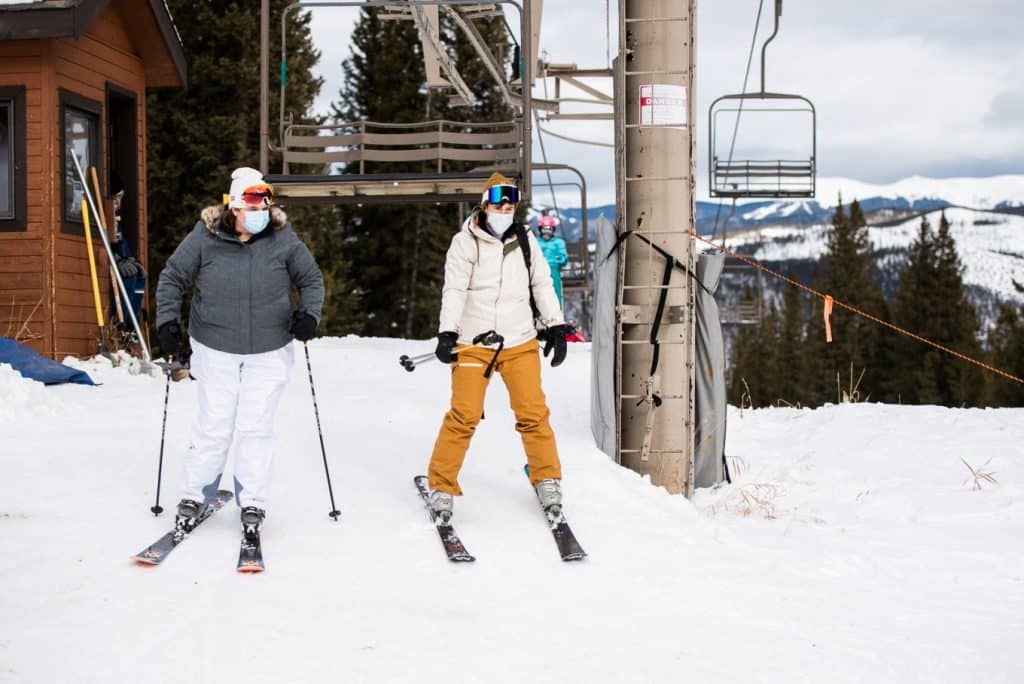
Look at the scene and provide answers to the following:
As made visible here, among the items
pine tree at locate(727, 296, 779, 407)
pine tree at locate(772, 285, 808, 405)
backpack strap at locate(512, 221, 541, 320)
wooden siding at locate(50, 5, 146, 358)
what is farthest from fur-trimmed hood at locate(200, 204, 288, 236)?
pine tree at locate(727, 296, 779, 407)

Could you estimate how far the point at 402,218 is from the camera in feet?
116

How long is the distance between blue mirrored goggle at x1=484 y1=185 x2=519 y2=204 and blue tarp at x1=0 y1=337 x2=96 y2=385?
5597mm

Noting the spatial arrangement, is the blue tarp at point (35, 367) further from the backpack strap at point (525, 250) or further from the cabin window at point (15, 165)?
the backpack strap at point (525, 250)

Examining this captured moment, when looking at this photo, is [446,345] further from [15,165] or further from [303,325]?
[15,165]

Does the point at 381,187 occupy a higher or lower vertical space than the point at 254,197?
higher

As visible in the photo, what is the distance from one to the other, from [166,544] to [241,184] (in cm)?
177

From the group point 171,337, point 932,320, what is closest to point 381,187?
point 171,337

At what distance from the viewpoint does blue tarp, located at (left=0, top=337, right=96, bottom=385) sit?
1063cm

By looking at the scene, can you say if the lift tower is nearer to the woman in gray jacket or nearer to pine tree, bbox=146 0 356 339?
the woman in gray jacket

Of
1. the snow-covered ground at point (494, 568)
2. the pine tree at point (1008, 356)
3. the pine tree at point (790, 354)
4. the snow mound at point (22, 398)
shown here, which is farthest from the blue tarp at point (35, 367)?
the pine tree at point (790, 354)

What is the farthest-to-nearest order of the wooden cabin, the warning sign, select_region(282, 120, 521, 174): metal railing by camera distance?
select_region(282, 120, 521, 174): metal railing → the wooden cabin → the warning sign

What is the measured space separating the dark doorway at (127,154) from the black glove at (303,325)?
918cm

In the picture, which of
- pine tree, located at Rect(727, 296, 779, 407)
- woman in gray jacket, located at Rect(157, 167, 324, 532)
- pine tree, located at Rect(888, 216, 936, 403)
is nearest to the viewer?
woman in gray jacket, located at Rect(157, 167, 324, 532)

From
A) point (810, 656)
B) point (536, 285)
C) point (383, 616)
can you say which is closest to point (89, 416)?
point (536, 285)
